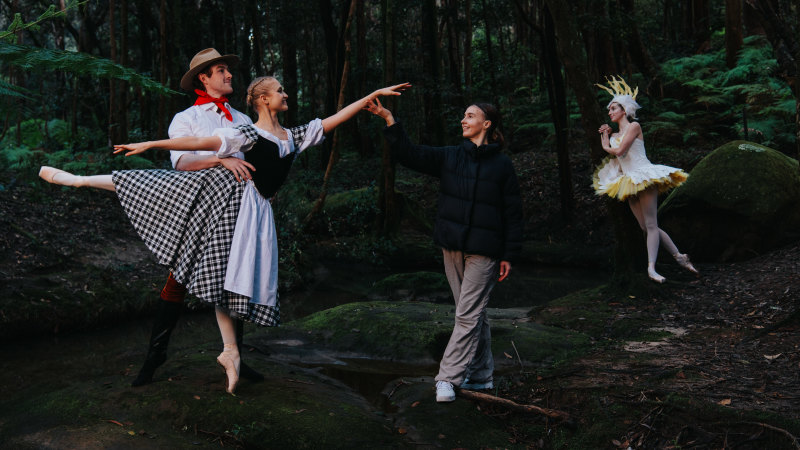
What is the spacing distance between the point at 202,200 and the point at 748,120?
1347 cm

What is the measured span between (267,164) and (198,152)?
0.54 m

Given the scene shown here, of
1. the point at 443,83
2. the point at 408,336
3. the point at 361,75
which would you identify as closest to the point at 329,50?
the point at 361,75

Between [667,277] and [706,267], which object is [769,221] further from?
[667,277]

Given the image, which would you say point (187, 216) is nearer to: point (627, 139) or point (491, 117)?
point (491, 117)

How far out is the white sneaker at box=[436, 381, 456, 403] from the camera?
14.6 feet

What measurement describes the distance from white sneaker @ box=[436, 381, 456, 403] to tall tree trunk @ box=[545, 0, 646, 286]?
3530 mm

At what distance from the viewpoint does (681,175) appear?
24.5ft

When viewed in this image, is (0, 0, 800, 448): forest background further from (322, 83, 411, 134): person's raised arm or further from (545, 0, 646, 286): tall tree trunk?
(322, 83, 411, 134): person's raised arm

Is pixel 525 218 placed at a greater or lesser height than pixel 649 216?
lesser

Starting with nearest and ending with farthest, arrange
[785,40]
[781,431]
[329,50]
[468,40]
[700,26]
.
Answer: [781,431] < [785,40] < [329,50] < [700,26] < [468,40]

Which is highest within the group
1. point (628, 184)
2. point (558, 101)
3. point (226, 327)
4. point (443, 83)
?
point (443, 83)

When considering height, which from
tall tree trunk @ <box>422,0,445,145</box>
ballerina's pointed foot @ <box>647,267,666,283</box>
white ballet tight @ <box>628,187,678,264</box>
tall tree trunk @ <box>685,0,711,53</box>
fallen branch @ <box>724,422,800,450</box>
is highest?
tall tree trunk @ <box>685,0,711,53</box>

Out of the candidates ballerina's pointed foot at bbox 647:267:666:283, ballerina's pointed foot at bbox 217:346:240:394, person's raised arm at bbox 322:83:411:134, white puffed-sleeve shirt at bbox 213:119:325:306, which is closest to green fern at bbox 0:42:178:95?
white puffed-sleeve shirt at bbox 213:119:325:306

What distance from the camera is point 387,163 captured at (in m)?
12.1
